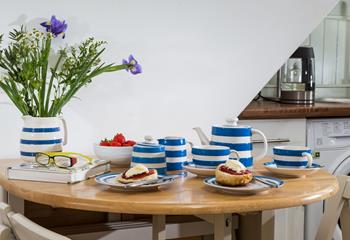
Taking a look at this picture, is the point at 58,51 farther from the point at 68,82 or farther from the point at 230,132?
the point at 230,132

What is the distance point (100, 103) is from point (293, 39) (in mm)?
995

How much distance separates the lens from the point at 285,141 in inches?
108

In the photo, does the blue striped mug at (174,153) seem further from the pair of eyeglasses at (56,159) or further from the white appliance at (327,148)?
the white appliance at (327,148)

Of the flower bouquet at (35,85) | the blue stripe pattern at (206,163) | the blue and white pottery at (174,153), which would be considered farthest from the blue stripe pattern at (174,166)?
the flower bouquet at (35,85)

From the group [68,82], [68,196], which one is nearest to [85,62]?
[68,82]

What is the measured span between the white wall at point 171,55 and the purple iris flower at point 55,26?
96mm

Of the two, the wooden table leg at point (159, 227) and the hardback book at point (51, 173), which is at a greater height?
the hardback book at point (51, 173)

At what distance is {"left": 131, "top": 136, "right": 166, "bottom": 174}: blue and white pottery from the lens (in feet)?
5.45

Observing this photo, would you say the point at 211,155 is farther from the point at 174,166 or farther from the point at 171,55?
the point at 171,55

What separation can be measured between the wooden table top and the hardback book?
0.9 inches

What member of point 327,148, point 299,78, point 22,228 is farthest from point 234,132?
point 299,78

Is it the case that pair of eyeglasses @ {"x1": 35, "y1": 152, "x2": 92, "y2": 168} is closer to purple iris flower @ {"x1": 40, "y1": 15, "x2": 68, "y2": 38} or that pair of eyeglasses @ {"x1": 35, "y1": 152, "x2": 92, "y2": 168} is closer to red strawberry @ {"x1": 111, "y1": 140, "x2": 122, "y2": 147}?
red strawberry @ {"x1": 111, "y1": 140, "x2": 122, "y2": 147}

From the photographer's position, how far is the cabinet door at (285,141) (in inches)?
106

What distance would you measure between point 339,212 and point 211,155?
0.49 metres
